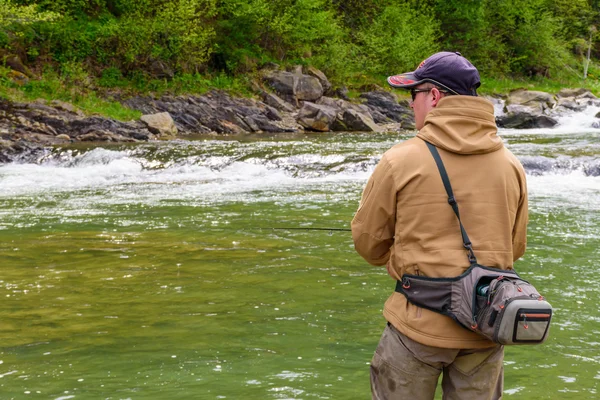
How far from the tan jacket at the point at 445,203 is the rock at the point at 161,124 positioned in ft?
78.6

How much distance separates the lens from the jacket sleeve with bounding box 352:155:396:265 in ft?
9.16

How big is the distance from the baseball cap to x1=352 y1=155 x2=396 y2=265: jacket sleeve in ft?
1.25

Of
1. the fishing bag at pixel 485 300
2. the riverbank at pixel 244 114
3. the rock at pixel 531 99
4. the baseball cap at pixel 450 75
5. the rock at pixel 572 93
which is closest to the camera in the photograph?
the fishing bag at pixel 485 300

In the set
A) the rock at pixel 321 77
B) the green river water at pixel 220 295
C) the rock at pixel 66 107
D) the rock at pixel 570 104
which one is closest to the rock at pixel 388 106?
the rock at pixel 321 77

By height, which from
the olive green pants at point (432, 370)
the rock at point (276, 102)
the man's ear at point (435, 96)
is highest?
the man's ear at point (435, 96)

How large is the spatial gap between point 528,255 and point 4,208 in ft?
30.6

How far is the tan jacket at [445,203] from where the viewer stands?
2730 millimetres

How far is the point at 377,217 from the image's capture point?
2854mm

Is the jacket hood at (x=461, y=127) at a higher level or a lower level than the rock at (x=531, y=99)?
higher

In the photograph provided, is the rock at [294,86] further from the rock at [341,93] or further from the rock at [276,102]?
the rock at [341,93]

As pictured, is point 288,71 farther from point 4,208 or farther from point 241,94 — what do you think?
point 4,208

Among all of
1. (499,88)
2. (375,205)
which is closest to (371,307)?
(375,205)

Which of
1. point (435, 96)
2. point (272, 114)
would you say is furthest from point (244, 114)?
point (435, 96)

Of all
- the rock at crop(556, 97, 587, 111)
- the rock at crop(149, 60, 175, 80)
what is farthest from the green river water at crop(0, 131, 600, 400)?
the rock at crop(556, 97, 587, 111)
